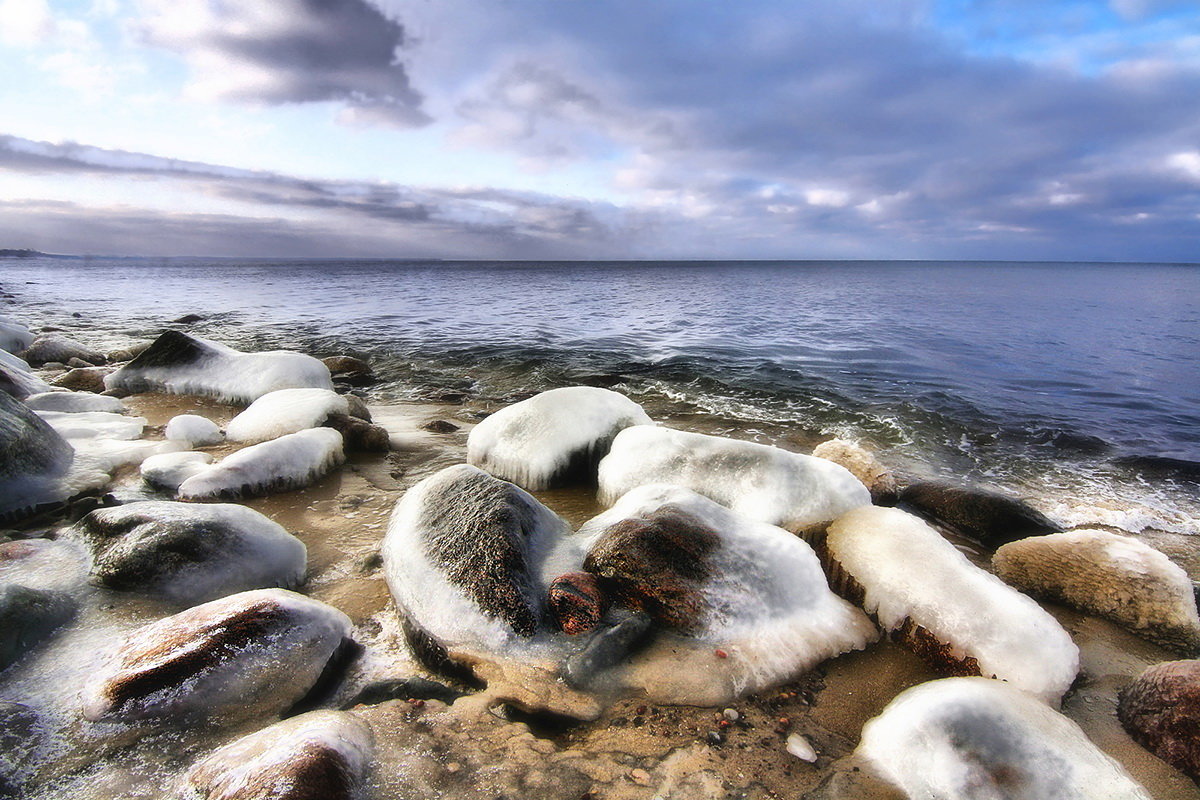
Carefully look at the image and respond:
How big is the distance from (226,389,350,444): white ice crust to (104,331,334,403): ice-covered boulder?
168cm

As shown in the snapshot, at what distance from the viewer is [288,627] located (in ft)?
9.36

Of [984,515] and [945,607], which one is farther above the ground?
[945,607]

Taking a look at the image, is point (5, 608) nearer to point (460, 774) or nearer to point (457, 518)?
point (457, 518)

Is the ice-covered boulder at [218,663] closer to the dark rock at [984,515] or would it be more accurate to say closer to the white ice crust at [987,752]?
the white ice crust at [987,752]

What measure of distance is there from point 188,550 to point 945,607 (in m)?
4.82

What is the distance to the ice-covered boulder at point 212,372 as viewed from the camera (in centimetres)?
857

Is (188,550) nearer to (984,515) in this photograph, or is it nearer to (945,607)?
(945,607)

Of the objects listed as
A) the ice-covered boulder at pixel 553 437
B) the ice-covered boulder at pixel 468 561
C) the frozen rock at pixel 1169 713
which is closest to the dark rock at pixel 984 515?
the frozen rock at pixel 1169 713

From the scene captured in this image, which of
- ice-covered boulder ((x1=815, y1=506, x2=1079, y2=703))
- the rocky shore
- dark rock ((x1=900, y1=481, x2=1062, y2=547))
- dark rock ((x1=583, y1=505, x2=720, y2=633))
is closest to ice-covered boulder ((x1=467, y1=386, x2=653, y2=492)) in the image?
the rocky shore

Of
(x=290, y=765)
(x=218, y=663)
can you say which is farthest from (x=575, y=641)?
(x=218, y=663)

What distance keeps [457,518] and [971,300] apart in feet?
151

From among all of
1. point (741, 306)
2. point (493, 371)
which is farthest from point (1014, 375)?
point (741, 306)

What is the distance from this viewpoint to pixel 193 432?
6418mm

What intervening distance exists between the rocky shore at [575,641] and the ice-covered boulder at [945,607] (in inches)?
0.7
